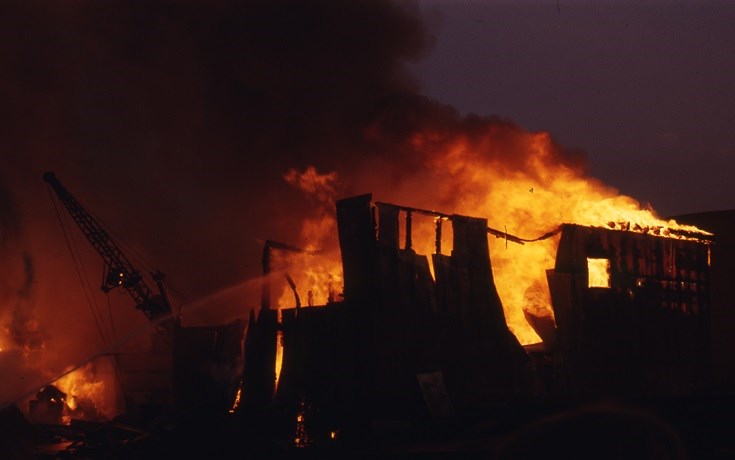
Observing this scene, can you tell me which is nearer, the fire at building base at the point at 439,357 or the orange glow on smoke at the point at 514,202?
the fire at building base at the point at 439,357

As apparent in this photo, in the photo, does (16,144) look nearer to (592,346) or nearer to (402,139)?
(402,139)

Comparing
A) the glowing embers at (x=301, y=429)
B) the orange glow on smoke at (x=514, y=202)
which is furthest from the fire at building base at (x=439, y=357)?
the orange glow on smoke at (x=514, y=202)

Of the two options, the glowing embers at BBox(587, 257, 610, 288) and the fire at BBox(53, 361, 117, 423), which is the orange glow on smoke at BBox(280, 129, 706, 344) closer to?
the glowing embers at BBox(587, 257, 610, 288)

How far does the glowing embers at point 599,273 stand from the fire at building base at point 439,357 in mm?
35

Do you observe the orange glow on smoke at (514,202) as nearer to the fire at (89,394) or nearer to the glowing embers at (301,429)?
the glowing embers at (301,429)

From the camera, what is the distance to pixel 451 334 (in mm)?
17297

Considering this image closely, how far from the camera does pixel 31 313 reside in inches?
1722

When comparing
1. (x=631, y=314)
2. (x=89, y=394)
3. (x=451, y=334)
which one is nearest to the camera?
(x=451, y=334)

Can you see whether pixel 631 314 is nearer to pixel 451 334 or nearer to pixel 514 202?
pixel 514 202

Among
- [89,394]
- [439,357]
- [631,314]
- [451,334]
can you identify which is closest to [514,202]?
[631,314]

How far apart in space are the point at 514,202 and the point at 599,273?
377 centimetres

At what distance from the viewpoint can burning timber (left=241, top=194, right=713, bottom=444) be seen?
54.3 ft

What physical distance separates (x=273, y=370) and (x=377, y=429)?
179 inches

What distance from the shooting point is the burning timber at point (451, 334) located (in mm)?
16547
